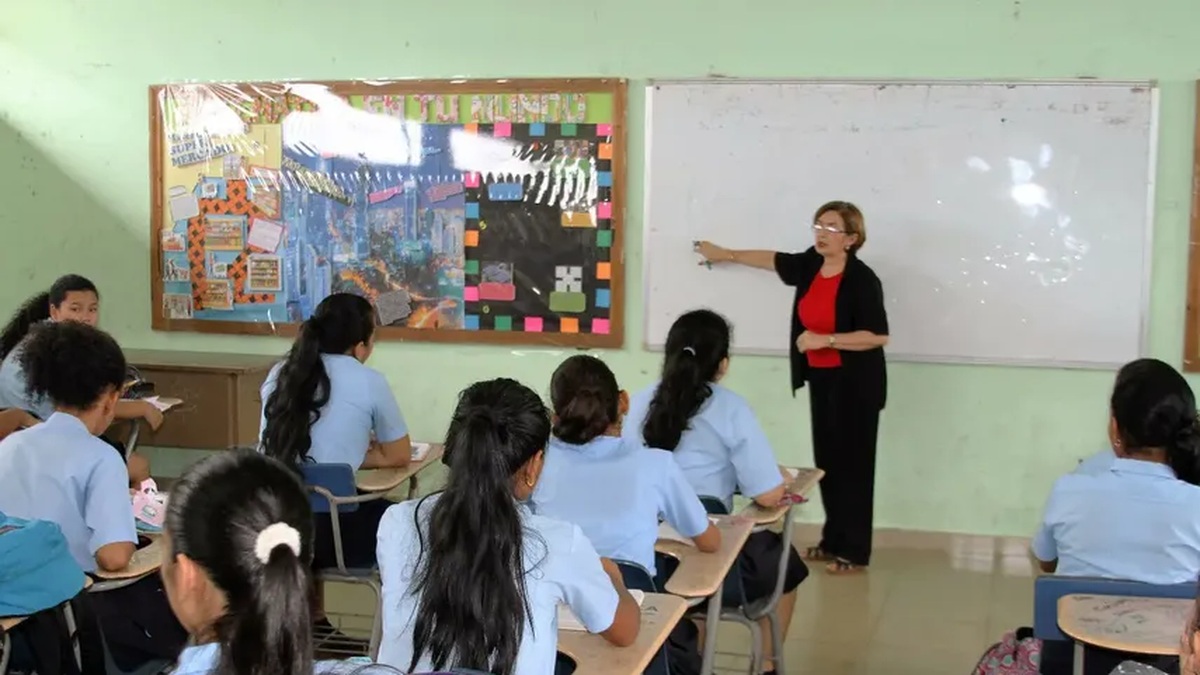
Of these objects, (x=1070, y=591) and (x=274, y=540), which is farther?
(x=1070, y=591)

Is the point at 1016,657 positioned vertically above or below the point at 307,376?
below

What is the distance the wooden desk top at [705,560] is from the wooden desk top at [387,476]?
2.77ft

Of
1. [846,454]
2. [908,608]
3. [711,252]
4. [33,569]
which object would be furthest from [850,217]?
[33,569]

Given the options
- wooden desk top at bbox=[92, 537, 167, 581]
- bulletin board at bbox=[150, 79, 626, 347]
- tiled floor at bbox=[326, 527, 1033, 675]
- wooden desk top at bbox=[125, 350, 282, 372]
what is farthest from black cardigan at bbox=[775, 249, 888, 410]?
wooden desk top at bbox=[92, 537, 167, 581]

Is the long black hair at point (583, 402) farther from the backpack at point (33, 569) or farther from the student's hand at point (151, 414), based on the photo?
the student's hand at point (151, 414)

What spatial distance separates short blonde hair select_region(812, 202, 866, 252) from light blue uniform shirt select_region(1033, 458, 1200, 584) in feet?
7.56

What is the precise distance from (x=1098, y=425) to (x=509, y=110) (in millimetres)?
2707

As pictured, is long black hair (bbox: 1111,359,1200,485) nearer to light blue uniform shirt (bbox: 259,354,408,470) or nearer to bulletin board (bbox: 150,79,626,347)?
light blue uniform shirt (bbox: 259,354,408,470)

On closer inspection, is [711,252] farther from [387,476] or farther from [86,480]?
[86,480]

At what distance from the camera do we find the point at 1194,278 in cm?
485

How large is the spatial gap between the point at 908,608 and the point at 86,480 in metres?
2.93

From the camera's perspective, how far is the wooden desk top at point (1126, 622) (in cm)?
214

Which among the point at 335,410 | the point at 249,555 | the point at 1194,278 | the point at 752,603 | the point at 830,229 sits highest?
the point at 830,229

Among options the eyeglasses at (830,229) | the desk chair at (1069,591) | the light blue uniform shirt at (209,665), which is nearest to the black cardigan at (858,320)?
the eyeglasses at (830,229)
